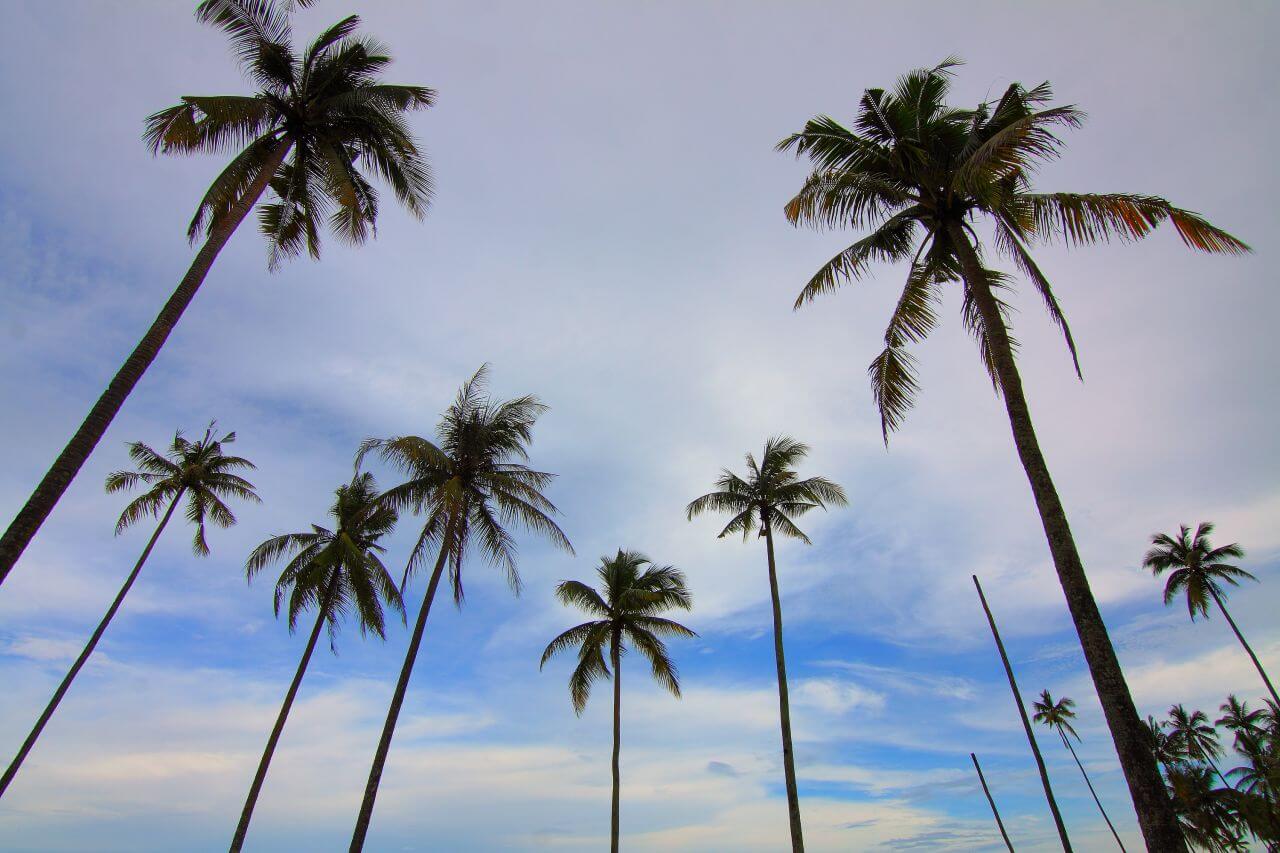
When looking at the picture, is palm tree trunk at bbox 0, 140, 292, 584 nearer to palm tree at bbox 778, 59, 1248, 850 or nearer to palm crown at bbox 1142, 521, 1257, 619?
palm tree at bbox 778, 59, 1248, 850

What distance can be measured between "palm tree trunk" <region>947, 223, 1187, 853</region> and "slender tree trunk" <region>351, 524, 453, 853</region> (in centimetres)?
1524

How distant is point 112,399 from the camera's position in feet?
27.0

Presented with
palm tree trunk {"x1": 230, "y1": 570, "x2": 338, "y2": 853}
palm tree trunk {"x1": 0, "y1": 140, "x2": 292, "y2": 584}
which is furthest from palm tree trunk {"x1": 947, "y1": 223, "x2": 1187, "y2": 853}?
palm tree trunk {"x1": 230, "y1": 570, "x2": 338, "y2": 853}

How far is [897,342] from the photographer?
12.0 meters

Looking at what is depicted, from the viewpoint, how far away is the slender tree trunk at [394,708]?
1470cm

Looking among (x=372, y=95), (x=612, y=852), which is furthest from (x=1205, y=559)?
(x=372, y=95)

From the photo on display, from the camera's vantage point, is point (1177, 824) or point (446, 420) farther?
point (446, 420)

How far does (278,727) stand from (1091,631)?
23900mm

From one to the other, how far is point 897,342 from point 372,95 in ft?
38.7

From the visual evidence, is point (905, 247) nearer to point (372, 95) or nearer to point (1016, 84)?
point (1016, 84)

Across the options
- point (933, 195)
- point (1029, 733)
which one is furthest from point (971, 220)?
point (1029, 733)

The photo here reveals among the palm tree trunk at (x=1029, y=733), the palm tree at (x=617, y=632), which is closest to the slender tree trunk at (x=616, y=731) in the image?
the palm tree at (x=617, y=632)

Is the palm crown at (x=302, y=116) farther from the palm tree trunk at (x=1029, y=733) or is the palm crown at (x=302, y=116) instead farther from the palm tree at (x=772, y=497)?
the palm tree trunk at (x=1029, y=733)

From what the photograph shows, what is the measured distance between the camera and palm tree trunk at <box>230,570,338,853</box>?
18938 mm
